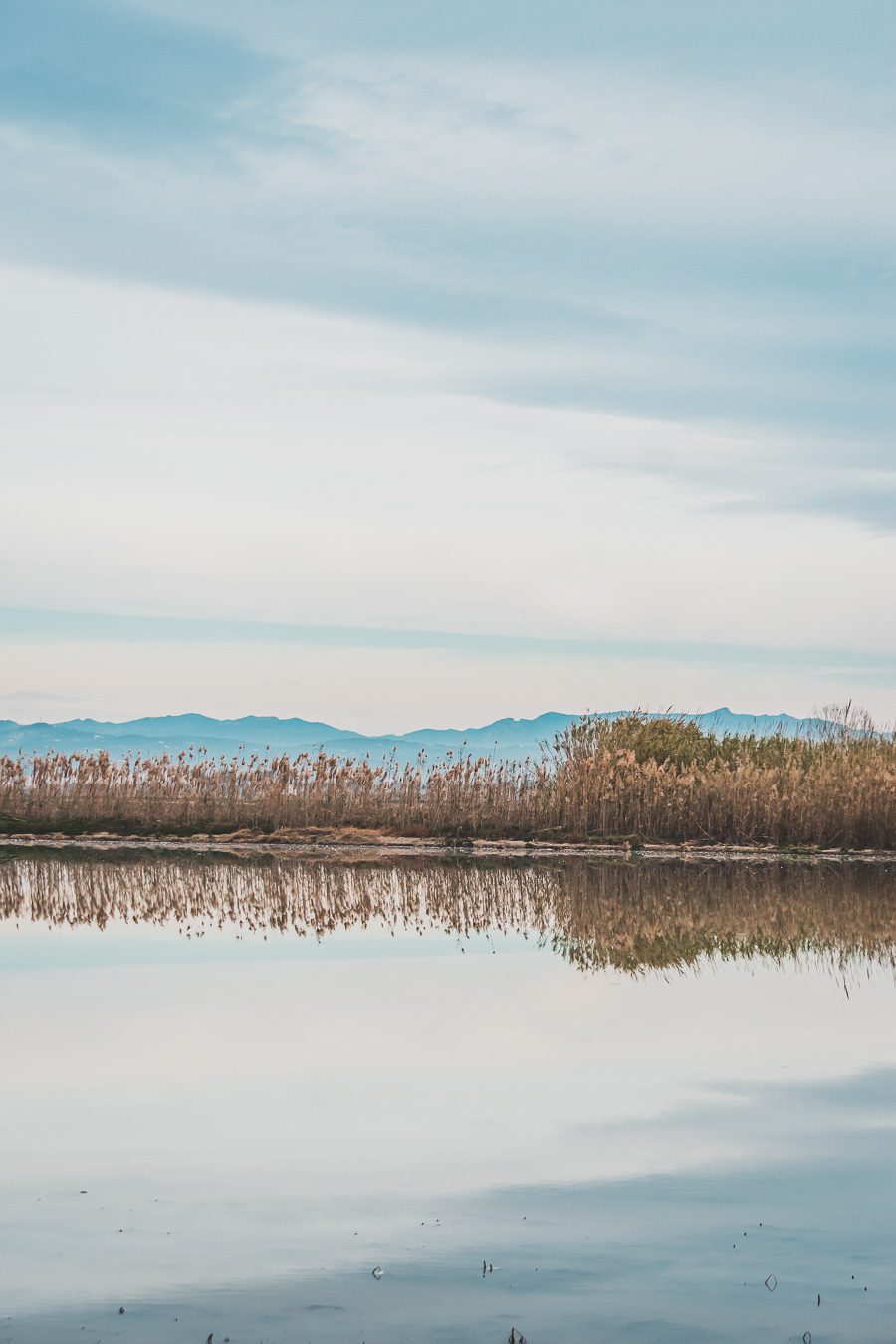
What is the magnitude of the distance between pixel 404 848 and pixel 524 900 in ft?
17.1

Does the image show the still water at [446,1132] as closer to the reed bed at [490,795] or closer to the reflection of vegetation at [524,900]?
the reflection of vegetation at [524,900]

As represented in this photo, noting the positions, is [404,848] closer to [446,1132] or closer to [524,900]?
[524,900]

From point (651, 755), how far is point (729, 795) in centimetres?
131

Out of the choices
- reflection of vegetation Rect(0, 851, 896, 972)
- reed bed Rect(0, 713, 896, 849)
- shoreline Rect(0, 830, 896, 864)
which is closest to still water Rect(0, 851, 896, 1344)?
reflection of vegetation Rect(0, 851, 896, 972)

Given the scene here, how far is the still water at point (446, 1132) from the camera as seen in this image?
4.28m

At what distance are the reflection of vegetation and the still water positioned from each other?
0.35 feet

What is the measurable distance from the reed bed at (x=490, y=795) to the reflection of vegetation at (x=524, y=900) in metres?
1.88

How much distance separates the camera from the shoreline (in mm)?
18422

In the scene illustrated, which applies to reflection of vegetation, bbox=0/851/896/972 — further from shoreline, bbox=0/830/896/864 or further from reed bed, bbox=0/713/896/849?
reed bed, bbox=0/713/896/849

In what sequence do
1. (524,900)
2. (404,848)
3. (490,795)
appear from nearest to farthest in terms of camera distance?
(524,900)
(404,848)
(490,795)

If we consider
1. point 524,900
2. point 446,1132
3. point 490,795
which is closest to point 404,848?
point 490,795

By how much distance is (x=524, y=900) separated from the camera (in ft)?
47.2

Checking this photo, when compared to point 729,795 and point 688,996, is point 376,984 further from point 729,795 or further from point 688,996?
point 729,795

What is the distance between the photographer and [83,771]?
21.0 meters
